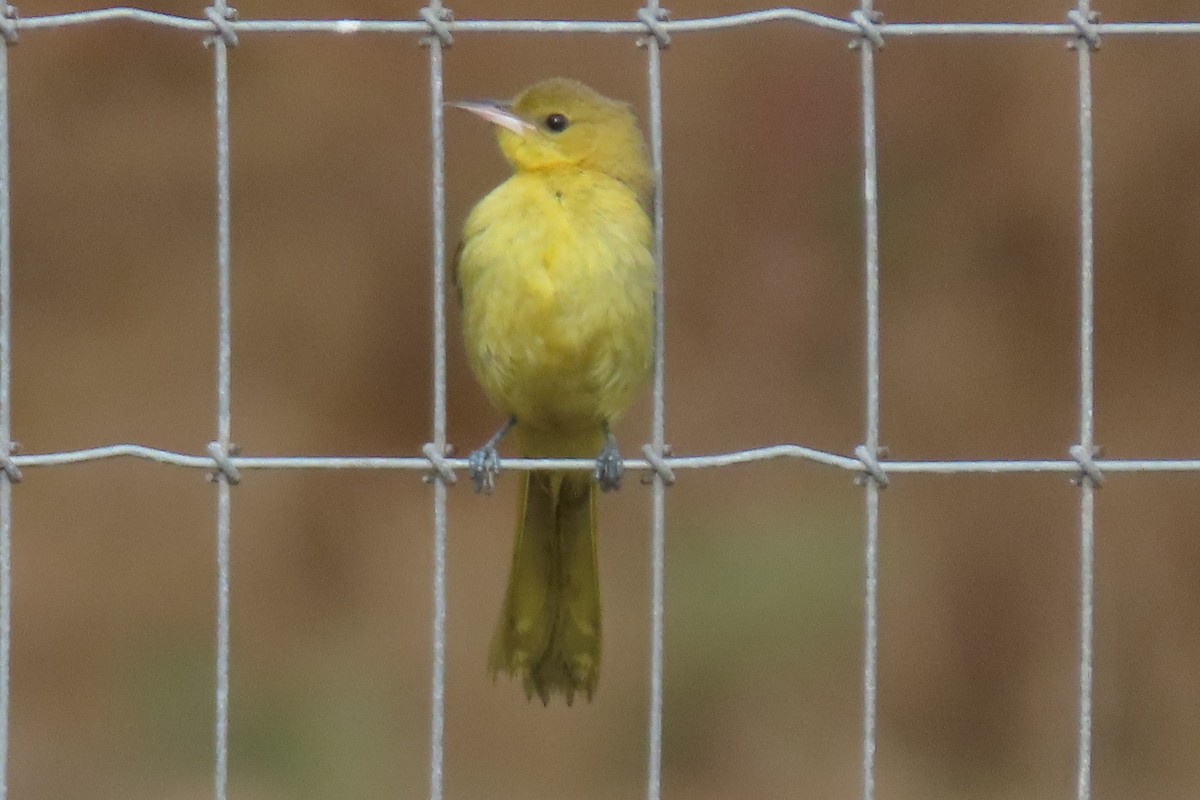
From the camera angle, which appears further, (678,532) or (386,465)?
(678,532)

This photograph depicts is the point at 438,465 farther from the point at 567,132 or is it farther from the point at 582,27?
the point at 567,132

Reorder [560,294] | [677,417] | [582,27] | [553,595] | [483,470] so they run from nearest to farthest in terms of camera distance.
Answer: [582,27] < [483,470] < [560,294] < [553,595] < [677,417]

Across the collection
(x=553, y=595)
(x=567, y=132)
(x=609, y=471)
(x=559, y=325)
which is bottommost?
(x=553, y=595)

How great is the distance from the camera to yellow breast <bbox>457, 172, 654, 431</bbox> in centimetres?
311

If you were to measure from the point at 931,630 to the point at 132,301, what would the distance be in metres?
1.76

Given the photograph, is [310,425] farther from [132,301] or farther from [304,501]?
[132,301]

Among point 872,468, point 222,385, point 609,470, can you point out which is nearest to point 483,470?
point 609,470

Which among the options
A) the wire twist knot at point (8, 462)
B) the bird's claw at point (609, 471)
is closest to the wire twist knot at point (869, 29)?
the bird's claw at point (609, 471)

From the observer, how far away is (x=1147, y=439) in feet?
13.4

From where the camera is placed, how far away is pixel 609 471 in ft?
9.88

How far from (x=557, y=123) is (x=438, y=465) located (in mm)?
1005

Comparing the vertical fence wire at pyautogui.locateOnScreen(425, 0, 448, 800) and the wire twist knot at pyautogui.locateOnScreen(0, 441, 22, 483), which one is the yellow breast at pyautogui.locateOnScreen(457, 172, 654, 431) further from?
the wire twist knot at pyautogui.locateOnScreen(0, 441, 22, 483)

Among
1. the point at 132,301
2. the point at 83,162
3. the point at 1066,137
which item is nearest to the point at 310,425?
the point at 132,301

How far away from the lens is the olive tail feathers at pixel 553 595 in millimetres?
3215
